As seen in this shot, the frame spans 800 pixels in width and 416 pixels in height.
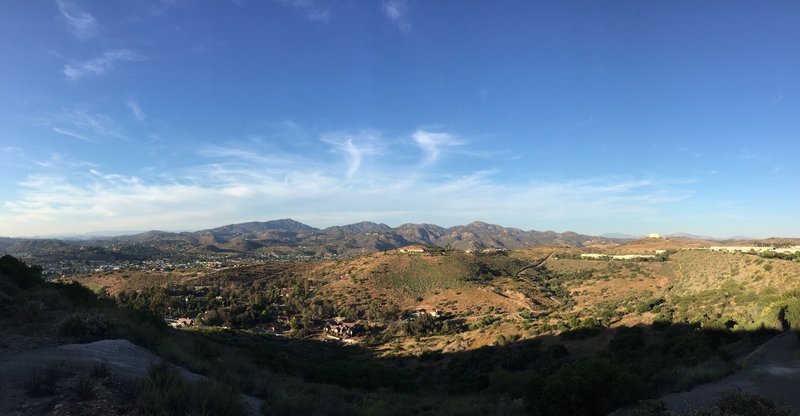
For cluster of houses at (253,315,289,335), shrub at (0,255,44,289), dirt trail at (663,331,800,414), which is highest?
shrub at (0,255,44,289)

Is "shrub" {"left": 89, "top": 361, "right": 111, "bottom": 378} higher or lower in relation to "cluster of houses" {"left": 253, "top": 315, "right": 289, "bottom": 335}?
higher

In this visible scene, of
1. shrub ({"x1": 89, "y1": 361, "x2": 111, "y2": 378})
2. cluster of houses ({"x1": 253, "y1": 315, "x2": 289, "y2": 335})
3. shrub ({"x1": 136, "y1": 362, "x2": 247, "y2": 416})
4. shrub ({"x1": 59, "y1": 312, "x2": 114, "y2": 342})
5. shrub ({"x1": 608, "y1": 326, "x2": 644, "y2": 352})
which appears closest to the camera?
shrub ({"x1": 136, "y1": 362, "x2": 247, "y2": 416})

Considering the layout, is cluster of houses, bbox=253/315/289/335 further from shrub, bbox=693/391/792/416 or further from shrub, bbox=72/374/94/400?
shrub, bbox=693/391/792/416

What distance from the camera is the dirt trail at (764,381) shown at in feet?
29.8

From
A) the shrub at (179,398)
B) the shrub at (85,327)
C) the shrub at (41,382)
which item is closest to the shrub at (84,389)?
the shrub at (41,382)

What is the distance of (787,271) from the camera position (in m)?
30.1

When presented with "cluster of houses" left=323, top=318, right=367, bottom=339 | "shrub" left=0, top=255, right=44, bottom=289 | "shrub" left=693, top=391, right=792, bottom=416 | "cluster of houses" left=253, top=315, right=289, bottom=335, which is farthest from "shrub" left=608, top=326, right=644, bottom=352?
"cluster of houses" left=253, top=315, right=289, bottom=335

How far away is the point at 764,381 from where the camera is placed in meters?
10.3

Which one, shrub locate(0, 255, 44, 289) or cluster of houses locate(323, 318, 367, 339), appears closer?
shrub locate(0, 255, 44, 289)

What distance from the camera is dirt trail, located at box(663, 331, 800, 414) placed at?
29.8ft

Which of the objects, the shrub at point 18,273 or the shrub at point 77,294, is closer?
the shrub at point 77,294

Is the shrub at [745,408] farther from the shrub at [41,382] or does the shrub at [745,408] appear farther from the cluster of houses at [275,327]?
the cluster of houses at [275,327]

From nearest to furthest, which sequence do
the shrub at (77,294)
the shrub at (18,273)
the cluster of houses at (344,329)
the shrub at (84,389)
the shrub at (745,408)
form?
the shrub at (84,389) → the shrub at (745,408) → the shrub at (77,294) → the shrub at (18,273) → the cluster of houses at (344,329)

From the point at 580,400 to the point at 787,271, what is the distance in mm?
31319
